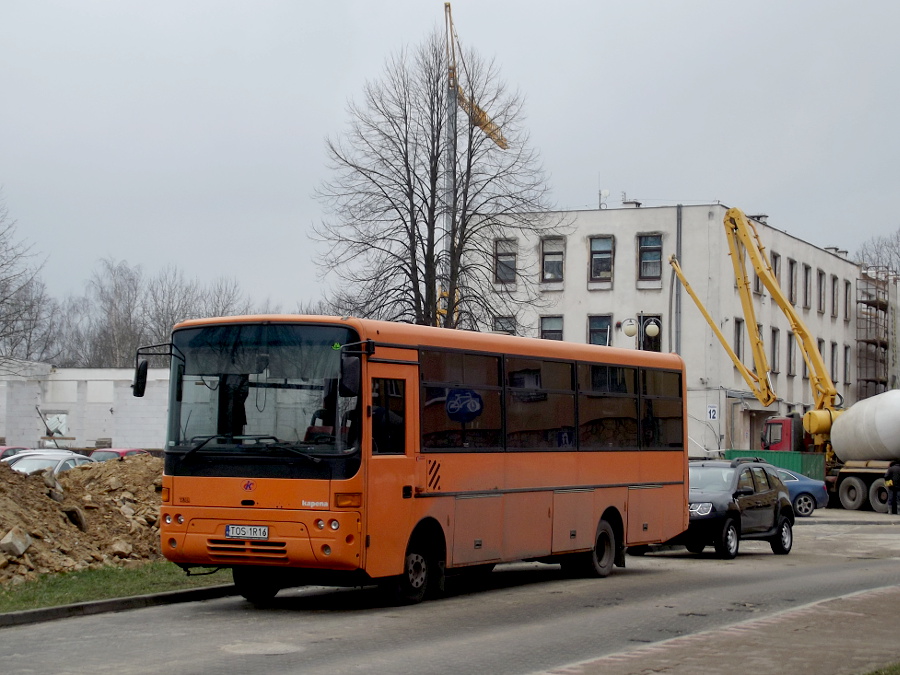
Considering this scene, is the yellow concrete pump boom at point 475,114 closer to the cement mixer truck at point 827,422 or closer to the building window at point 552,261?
the cement mixer truck at point 827,422

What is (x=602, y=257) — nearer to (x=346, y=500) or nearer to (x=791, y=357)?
(x=791, y=357)

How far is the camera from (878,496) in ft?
142

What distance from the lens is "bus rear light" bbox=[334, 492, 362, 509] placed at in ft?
42.5

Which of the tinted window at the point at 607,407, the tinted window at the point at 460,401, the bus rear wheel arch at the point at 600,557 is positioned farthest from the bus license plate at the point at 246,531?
the bus rear wheel arch at the point at 600,557

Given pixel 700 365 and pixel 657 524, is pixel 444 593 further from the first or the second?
pixel 700 365

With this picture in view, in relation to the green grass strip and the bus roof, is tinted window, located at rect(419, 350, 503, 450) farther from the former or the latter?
the green grass strip

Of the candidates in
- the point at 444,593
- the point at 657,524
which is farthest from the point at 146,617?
the point at 657,524

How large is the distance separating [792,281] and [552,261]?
12.4m

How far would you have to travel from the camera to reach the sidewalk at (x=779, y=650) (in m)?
9.96

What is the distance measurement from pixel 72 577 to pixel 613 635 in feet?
22.3

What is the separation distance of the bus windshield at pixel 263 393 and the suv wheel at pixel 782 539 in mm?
13705

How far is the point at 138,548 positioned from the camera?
17.9m

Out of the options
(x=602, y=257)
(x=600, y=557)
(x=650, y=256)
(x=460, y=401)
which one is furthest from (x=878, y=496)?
(x=460, y=401)

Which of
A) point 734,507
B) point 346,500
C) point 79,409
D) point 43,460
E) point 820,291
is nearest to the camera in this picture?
point 346,500
